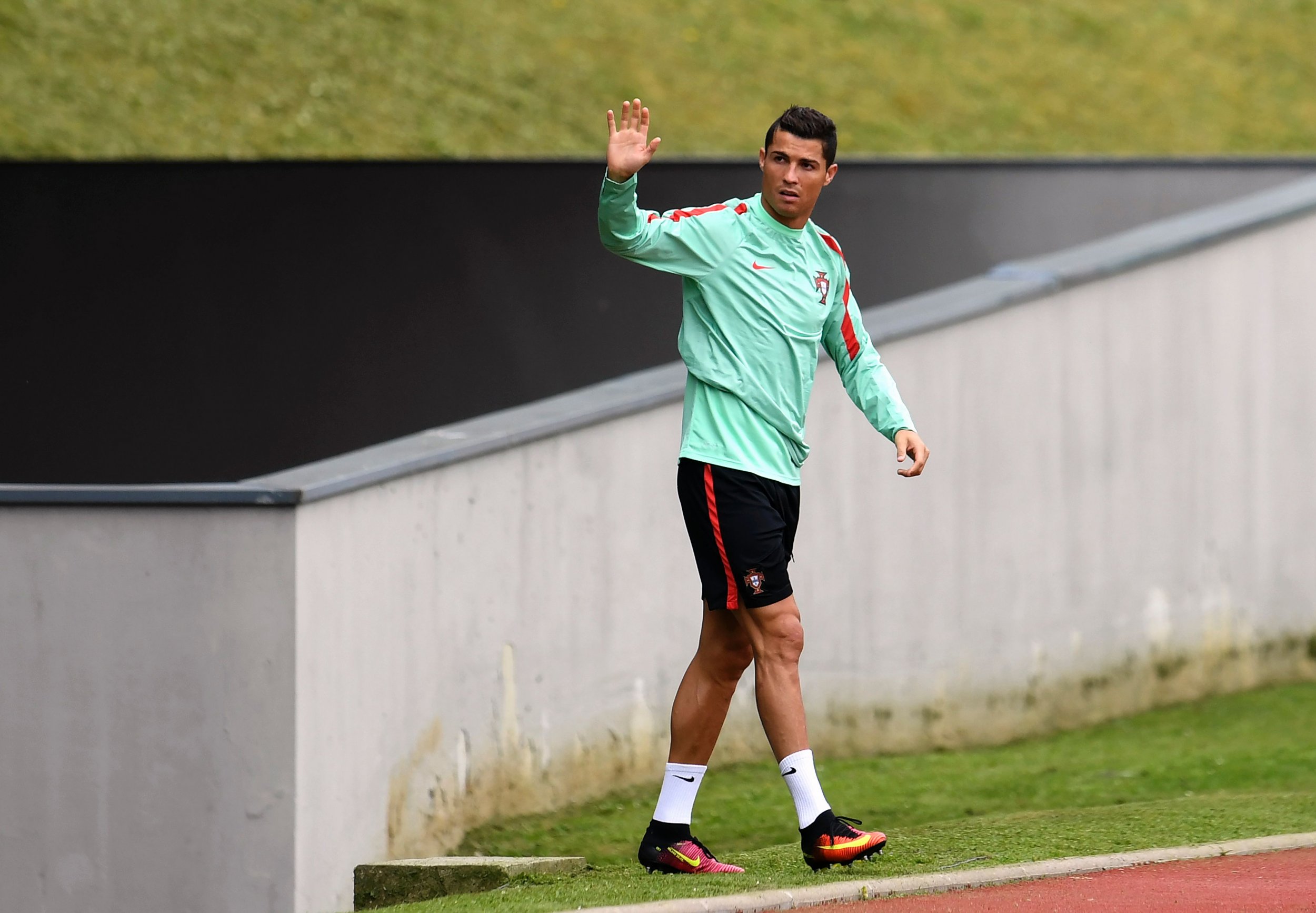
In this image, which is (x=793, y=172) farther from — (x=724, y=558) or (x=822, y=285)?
(x=724, y=558)

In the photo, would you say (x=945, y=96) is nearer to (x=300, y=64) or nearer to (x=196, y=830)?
(x=300, y=64)

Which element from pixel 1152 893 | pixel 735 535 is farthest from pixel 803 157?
pixel 1152 893

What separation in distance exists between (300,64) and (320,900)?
960 centimetres

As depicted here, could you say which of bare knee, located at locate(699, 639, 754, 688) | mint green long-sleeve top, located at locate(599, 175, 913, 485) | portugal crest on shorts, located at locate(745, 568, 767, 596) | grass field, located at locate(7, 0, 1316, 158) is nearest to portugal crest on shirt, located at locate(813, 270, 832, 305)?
mint green long-sleeve top, located at locate(599, 175, 913, 485)

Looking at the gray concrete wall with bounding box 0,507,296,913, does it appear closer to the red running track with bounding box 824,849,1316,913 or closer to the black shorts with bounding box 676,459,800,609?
the black shorts with bounding box 676,459,800,609

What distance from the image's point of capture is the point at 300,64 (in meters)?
13.8

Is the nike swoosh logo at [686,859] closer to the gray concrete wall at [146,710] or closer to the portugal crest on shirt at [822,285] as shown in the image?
the gray concrete wall at [146,710]

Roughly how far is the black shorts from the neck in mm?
683

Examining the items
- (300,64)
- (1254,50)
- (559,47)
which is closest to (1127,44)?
(1254,50)

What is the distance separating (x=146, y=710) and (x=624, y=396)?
2.31 meters

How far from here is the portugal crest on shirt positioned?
4.98 metres

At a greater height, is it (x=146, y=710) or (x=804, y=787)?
(x=146, y=710)

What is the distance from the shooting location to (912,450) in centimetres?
479

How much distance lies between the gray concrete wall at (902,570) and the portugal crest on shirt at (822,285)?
5.15 ft
